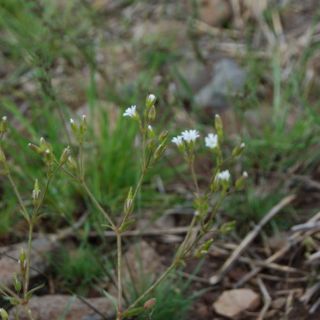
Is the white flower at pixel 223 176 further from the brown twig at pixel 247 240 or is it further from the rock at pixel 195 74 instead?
the rock at pixel 195 74

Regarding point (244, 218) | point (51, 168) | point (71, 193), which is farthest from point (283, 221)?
point (51, 168)

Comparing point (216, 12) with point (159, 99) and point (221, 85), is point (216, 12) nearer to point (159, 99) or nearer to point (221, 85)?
point (221, 85)

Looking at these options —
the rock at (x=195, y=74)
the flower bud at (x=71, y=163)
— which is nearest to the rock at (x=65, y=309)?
the flower bud at (x=71, y=163)

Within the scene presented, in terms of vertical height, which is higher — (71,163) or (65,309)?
(71,163)

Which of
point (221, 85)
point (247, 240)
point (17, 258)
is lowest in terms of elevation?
point (247, 240)

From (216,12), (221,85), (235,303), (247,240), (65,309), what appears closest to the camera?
(65,309)

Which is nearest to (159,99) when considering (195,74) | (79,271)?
(195,74)

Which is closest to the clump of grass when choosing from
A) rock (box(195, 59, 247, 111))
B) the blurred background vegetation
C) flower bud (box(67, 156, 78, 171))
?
the blurred background vegetation

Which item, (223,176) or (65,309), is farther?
(65,309)
